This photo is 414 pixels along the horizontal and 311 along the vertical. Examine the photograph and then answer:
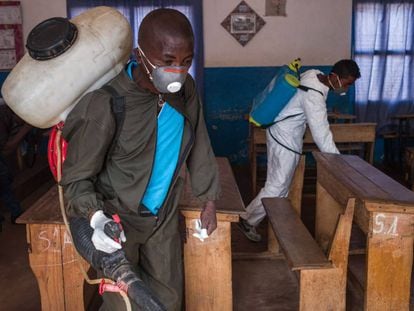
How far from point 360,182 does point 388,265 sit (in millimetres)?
461

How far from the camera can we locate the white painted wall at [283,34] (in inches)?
275

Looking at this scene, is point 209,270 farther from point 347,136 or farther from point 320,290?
point 347,136

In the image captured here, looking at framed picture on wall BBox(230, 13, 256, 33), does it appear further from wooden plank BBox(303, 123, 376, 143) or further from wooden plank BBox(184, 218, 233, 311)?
wooden plank BBox(184, 218, 233, 311)

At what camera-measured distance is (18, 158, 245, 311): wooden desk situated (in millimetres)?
2289

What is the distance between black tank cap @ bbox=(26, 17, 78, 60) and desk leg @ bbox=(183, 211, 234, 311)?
1021mm

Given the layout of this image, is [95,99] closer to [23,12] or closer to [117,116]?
[117,116]

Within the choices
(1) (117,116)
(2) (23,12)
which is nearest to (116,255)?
(1) (117,116)

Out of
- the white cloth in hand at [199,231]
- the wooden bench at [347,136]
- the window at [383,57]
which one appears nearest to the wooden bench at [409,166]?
the wooden bench at [347,136]

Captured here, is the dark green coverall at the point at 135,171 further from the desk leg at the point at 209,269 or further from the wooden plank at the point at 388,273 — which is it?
the wooden plank at the point at 388,273

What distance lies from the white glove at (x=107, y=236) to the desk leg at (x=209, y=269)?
31.3 inches

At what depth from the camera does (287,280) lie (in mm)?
3279

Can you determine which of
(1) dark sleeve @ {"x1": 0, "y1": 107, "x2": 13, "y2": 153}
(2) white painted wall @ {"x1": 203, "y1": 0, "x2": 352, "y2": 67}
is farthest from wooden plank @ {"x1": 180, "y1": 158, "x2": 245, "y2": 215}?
(2) white painted wall @ {"x1": 203, "y1": 0, "x2": 352, "y2": 67}

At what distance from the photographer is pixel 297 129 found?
3799mm

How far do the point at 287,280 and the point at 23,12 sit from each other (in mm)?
5647
